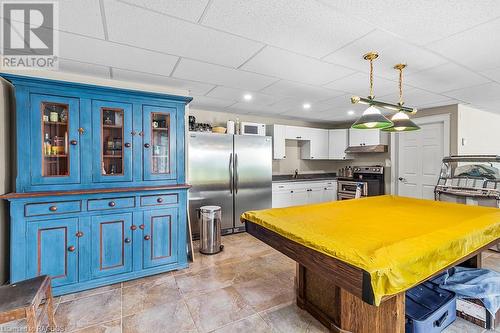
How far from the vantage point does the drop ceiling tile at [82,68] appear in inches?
98.9

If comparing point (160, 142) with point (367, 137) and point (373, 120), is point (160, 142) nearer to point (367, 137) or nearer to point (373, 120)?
point (373, 120)

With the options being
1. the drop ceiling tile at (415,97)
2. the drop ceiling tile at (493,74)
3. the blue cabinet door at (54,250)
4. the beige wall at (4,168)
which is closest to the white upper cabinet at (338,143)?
the drop ceiling tile at (415,97)

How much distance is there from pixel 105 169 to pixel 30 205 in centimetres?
71

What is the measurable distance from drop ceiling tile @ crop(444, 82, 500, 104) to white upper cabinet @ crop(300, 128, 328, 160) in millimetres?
2693

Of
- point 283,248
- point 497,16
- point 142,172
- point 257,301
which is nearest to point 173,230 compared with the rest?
point 142,172

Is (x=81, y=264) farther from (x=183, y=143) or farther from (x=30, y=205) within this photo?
(x=183, y=143)

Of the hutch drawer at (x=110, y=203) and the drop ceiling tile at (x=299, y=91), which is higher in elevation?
the drop ceiling tile at (x=299, y=91)

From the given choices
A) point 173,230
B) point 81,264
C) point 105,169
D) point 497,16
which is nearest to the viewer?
point 497,16

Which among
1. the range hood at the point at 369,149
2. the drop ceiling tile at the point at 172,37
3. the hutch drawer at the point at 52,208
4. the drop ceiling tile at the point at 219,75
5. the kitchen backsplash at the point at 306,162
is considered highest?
the drop ceiling tile at the point at 219,75

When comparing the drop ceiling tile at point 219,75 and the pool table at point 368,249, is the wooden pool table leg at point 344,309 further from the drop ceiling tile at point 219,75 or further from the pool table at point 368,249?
the drop ceiling tile at point 219,75

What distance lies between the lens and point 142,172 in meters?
2.82

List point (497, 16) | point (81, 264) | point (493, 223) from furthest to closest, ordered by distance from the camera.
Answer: point (81, 264), point (493, 223), point (497, 16)

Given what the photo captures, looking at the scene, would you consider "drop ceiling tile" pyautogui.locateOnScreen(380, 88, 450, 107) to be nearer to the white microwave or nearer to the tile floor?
the white microwave

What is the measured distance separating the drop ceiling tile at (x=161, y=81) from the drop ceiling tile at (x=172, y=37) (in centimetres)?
78
